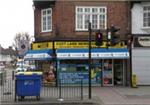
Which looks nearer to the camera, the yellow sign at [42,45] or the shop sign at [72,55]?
the shop sign at [72,55]

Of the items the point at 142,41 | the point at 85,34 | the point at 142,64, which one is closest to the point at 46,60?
the point at 85,34

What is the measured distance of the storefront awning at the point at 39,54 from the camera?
33281 mm

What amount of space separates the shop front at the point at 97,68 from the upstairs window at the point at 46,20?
118 inches

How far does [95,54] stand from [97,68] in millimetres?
1579

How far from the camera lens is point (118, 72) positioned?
34500 millimetres

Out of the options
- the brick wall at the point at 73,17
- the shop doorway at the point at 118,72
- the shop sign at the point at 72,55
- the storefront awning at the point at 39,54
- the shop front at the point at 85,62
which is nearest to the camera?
the shop sign at the point at 72,55

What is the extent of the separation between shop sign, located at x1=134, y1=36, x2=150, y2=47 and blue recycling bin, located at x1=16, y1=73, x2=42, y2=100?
1344 cm

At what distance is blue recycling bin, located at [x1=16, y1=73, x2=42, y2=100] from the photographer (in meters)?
21.8

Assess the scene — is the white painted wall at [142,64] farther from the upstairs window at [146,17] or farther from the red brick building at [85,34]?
the upstairs window at [146,17]

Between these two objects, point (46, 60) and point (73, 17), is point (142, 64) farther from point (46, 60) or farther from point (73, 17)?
point (46, 60)

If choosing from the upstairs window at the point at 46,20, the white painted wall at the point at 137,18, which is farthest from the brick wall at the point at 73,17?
the upstairs window at the point at 46,20

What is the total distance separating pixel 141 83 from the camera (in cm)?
3378

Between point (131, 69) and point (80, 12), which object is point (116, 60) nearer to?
point (131, 69)

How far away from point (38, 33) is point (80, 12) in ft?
13.7
